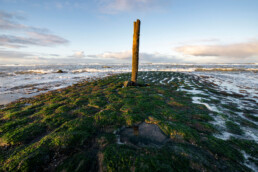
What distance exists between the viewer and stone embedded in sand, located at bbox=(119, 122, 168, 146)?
15.2 ft

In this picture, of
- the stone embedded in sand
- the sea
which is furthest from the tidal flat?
the sea

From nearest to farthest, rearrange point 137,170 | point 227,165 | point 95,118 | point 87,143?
point 137,170 → point 227,165 → point 87,143 → point 95,118

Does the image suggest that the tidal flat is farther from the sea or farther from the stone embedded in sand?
the sea

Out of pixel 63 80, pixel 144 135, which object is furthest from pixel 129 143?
pixel 63 80

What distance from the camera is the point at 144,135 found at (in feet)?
16.8

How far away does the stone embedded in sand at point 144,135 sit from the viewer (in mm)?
4630

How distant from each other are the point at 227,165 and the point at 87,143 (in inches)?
197

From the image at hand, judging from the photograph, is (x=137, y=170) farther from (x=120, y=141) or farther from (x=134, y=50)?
(x=134, y=50)

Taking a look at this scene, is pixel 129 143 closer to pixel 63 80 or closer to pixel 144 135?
pixel 144 135

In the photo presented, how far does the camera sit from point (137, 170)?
3227mm

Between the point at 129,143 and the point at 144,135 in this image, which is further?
the point at 144,135

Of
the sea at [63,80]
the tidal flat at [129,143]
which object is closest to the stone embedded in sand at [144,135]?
the tidal flat at [129,143]

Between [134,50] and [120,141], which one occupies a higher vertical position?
[134,50]

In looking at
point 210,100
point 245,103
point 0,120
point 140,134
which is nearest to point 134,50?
point 210,100
